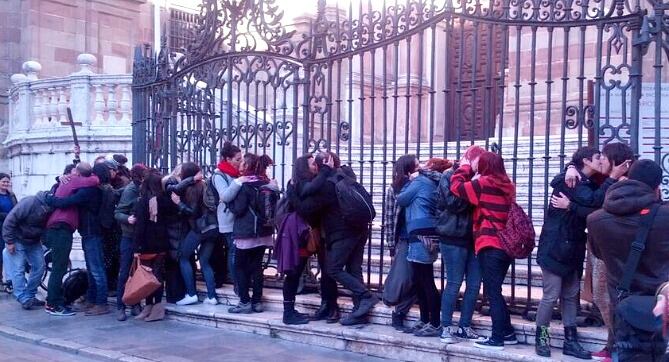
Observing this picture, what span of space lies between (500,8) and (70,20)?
15.5 m

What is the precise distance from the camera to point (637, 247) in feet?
16.9

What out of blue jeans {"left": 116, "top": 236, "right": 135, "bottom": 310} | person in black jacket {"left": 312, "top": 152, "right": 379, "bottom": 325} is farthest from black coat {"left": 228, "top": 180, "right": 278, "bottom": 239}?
blue jeans {"left": 116, "top": 236, "right": 135, "bottom": 310}

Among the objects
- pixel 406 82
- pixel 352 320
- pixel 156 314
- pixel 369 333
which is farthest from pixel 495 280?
pixel 156 314

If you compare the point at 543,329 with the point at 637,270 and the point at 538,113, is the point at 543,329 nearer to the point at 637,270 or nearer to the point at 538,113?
the point at 637,270

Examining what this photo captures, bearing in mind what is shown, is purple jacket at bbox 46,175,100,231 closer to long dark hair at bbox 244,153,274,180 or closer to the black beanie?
long dark hair at bbox 244,153,274,180

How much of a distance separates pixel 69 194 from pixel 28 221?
0.88 m

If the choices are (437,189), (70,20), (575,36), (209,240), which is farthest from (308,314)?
(70,20)

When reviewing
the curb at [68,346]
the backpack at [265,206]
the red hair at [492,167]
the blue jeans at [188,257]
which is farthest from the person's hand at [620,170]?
the blue jeans at [188,257]

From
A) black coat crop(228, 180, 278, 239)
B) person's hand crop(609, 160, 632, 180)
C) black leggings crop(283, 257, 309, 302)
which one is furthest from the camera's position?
black coat crop(228, 180, 278, 239)

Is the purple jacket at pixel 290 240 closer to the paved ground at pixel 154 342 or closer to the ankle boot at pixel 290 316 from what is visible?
the ankle boot at pixel 290 316

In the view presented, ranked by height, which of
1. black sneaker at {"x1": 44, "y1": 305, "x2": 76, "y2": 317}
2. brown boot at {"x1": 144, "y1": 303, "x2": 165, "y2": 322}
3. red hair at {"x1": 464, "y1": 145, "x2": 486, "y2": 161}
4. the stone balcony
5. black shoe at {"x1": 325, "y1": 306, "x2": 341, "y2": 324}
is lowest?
black sneaker at {"x1": 44, "y1": 305, "x2": 76, "y2": 317}

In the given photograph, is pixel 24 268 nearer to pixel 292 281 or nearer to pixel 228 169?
pixel 228 169

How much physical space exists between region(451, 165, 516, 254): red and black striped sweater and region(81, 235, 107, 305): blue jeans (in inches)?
198

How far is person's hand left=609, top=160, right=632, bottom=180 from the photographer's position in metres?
6.34
